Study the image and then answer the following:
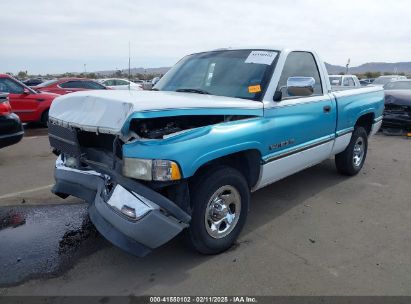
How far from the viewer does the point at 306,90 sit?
4.32 m

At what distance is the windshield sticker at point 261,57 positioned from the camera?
4281 millimetres

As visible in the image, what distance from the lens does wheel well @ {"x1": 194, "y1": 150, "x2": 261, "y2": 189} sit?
149 inches

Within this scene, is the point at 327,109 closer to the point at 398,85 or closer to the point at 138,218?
the point at 138,218

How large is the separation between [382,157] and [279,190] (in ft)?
11.4

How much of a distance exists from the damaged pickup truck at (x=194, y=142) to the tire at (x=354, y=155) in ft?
3.17

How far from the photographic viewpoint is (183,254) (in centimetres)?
363

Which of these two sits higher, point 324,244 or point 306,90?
point 306,90

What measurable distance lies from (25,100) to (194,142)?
950 centimetres

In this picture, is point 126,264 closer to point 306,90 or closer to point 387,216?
point 306,90

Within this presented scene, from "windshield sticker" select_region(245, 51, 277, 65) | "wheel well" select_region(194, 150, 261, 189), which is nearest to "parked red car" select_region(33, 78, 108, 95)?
"windshield sticker" select_region(245, 51, 277, 65)

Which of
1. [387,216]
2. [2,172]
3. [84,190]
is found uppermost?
[84,190]

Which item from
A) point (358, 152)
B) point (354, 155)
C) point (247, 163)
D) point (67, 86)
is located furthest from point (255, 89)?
point (67, 86)

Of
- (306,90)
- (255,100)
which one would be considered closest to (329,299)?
(255,100)

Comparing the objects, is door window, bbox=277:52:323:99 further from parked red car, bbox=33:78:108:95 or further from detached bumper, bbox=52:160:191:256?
parked red car, bbox=33:78:108:95
